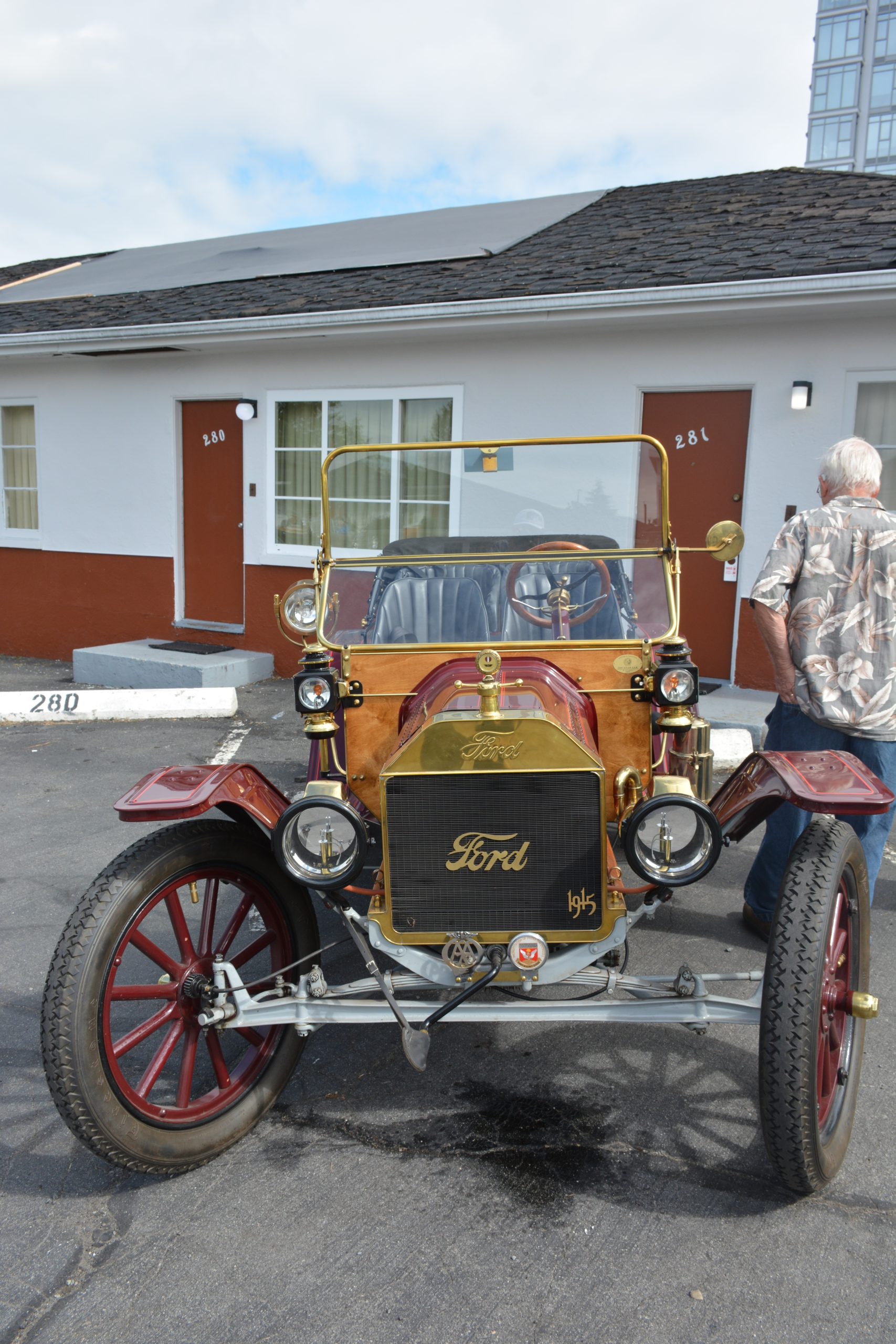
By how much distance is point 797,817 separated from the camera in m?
3.37

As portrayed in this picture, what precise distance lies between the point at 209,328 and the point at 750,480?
482 cm

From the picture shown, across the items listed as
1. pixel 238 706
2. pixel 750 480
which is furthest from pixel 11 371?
pixel 750 480

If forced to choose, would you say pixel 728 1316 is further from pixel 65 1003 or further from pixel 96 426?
pixel 96 426

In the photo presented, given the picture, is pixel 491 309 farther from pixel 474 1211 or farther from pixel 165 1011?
pixel 474 1211

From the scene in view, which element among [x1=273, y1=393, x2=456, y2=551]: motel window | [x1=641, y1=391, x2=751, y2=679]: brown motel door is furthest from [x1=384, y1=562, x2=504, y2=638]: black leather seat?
[x1=641, y1=391, x2=751, y2=679]: brown motel door

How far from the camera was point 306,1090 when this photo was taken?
2.71m

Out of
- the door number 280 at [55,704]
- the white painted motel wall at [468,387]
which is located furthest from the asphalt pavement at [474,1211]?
the white painted motel wall at [468,387]

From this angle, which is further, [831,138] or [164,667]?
[831,138]

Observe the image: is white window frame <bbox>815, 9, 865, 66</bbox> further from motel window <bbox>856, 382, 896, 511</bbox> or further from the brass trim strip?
the brass trim strip

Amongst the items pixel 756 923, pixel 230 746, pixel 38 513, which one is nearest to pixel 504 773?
pixel 756 923

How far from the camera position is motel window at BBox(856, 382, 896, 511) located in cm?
654

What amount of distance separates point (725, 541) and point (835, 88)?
62.5m

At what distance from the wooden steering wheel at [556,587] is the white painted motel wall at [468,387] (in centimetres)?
413

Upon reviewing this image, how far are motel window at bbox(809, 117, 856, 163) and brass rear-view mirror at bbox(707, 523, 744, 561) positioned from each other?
58.9m
